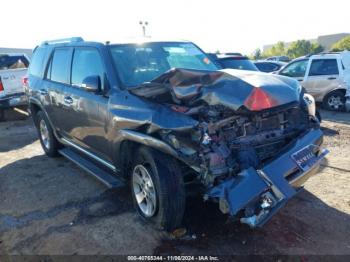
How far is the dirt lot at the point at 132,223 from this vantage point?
3.53 m

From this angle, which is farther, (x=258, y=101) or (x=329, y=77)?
(x=329, y=77)

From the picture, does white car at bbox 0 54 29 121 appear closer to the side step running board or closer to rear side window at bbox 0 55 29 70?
rear side window at bbox 0 55 29 70

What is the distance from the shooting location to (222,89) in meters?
3.52

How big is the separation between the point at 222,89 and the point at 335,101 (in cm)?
812

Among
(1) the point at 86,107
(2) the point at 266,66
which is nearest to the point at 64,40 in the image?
(1) the point at 86,107

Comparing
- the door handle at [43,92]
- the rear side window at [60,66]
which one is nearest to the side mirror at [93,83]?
the rear side window at [60,66]

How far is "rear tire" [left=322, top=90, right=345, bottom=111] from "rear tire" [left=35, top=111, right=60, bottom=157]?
782 cm

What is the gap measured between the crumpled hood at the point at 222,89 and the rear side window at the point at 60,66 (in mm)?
2000

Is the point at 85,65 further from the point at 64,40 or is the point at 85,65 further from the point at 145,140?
the point at 145,140

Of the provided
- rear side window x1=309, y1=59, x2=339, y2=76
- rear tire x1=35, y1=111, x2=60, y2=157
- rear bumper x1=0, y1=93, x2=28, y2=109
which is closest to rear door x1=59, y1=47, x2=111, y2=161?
rear tire x1=35, y1=111, x2=60, y2=157

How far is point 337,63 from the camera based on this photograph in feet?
33.9

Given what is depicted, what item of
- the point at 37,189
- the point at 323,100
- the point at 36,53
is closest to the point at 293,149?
the point at 37,189

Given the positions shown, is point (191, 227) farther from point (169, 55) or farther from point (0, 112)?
point (0, 112)

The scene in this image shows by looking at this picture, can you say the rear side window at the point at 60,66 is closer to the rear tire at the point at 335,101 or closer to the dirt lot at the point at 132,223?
the dirt lot at the point at 132,223
